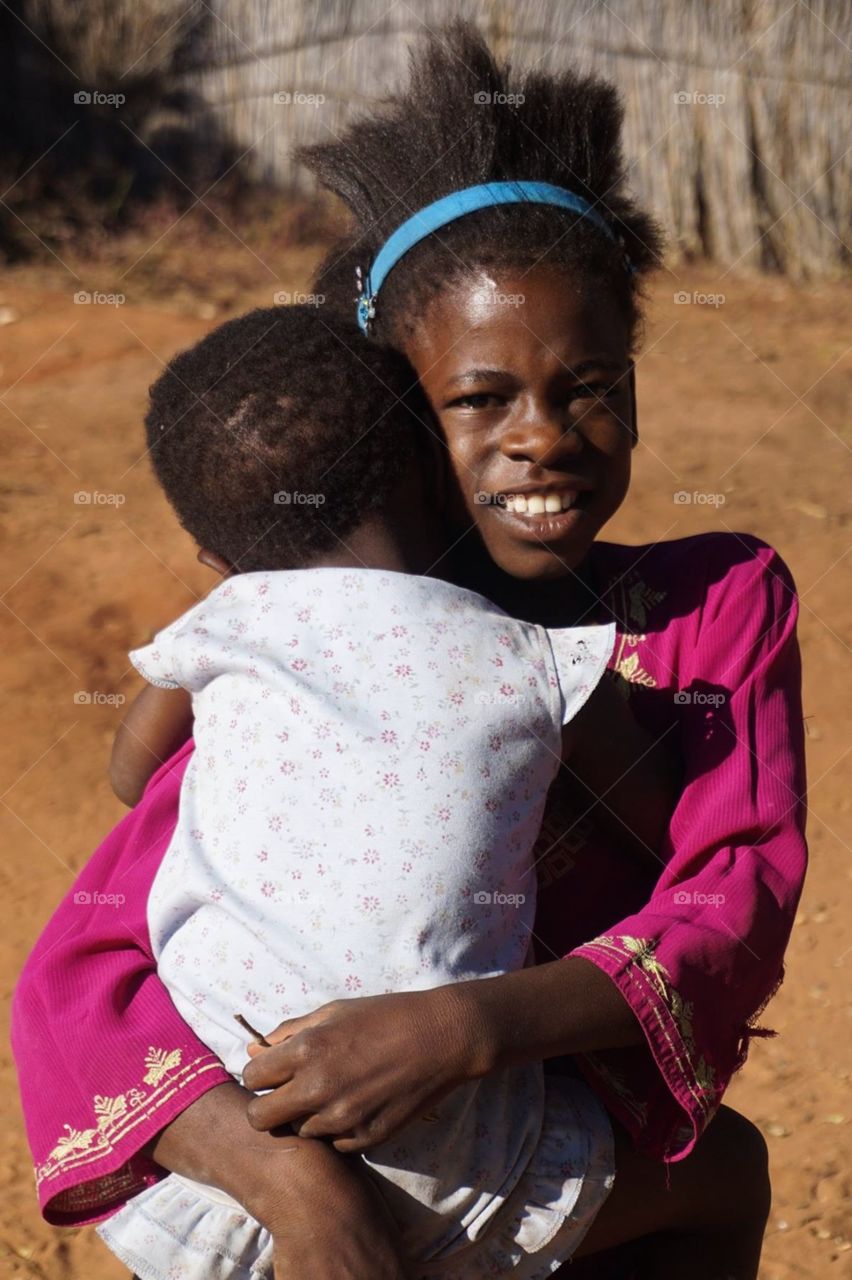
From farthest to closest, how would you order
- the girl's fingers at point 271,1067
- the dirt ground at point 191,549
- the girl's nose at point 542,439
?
the dirt ground at point 191,549
the girl's nose at point 542,439
the girl's fingers at point 271,1067

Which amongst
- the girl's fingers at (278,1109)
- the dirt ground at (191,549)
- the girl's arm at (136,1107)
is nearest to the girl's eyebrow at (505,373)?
the girl's arm at (136,1107)

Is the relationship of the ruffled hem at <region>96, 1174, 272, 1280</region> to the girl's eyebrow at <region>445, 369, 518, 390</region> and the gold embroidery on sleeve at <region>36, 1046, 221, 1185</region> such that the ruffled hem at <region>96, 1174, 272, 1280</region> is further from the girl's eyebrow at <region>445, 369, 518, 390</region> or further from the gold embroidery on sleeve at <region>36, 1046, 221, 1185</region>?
the girl's eyebrow at <region>445, 369, 518, 390</region>

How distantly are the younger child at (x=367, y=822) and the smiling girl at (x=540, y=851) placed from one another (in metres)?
0.06

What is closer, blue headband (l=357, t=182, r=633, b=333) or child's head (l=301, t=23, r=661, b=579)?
child's head (l=301, t=23, r=661, b=579)

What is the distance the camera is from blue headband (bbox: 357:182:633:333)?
2.22 meters

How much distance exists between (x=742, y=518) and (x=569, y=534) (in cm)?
405

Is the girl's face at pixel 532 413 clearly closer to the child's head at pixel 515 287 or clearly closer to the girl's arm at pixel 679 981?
the child's head at pixel 515 287

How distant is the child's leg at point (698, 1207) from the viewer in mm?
1993

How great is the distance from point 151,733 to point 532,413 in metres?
0.68

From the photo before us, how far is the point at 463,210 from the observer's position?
2225 millimetres

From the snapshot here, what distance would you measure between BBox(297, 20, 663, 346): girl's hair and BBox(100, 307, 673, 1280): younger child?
35cm

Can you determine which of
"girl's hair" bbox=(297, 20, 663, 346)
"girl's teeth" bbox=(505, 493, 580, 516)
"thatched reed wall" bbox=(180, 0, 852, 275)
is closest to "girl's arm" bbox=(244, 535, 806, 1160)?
"girl's teeth" bbox=(505, 493, 580, 516)

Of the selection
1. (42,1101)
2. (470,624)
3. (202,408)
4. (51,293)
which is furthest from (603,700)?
(51,293)

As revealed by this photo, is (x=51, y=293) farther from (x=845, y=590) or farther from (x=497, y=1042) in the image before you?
(x=497, y=1042)
